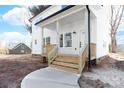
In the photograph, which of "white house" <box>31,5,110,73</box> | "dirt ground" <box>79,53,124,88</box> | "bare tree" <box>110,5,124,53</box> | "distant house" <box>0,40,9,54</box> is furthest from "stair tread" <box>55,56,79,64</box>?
A: "distant house" <box>0,40,9,54</box>

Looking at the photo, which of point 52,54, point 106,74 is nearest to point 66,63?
point 52,54

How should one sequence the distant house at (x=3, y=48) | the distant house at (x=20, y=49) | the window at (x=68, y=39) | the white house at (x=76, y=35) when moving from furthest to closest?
1. the window at (x=68, y=39)
2. the white house at (x=76, y=35)
3. the distant house at (x=20, y=49)
4. the distant house at (x=3, y=48)

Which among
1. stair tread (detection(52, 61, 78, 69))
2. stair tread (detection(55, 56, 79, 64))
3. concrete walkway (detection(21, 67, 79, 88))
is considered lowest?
concrete walkway (detection(21, 67, 79, 88))

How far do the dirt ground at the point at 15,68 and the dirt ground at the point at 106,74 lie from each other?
1.61m

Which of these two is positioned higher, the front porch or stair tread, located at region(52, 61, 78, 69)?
the front porch

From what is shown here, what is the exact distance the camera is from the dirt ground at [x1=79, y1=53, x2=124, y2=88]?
177 inches

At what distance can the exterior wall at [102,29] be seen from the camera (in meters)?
5.47

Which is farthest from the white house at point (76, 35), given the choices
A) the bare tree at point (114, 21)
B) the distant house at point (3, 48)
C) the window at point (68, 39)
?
the distant house at point (3, 48)

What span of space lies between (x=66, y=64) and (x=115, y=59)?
1564 millimetres

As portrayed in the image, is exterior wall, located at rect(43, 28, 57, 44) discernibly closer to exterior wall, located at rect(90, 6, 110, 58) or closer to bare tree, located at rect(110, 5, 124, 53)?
exterior wall, located at rect(90, 6, 110, 58)

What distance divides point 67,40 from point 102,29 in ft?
7.93

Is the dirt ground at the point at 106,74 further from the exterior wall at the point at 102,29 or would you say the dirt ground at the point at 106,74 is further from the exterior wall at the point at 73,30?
the exterior wall at the point at 73,30

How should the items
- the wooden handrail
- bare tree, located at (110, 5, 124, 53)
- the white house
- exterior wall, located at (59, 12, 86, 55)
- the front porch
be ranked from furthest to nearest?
exterior wall, located at (59, 12, 86, 55) → the wooden handrail → the front porch → the white house → bare tree, located at (110, 5, 124, 53)

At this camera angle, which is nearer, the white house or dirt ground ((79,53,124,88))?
dirt ground ((79,53,124,88))
